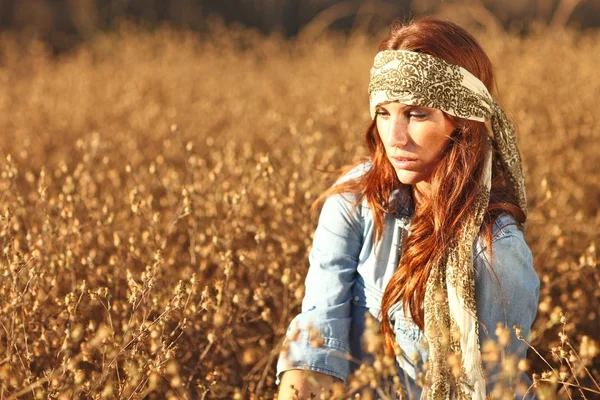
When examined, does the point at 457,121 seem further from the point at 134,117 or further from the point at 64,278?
the point at 134,117

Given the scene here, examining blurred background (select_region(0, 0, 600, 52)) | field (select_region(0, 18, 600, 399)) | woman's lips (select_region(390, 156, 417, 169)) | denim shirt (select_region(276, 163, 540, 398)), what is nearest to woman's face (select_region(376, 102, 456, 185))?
woman's lips (select_region(390, 156, 417, 169))

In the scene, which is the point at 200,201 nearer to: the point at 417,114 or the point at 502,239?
the point at 417,114

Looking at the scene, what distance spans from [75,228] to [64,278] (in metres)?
0.40

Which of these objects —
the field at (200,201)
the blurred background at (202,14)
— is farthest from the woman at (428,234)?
the blurred background at (202,14)

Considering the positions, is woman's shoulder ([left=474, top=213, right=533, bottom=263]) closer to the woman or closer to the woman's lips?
the woman

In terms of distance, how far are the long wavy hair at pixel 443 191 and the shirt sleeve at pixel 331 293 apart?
111 mm

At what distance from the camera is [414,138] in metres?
1.87

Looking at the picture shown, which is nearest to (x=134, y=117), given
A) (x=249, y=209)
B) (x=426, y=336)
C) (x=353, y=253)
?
(x=249, y=209)

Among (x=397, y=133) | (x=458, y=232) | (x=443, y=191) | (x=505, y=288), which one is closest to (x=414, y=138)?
(x=397, y=133)

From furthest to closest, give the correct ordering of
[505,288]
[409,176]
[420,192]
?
1. [420,192]
2. [409,176]
3. [505,288]

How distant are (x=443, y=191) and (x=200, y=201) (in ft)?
3.91

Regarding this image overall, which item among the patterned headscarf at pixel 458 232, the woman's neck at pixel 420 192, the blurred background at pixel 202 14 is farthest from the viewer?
the blurred background at pixel 202 14

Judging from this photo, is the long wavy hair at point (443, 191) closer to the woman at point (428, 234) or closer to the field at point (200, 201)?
the woman at point (428, 234)

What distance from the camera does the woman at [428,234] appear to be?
180 cm
